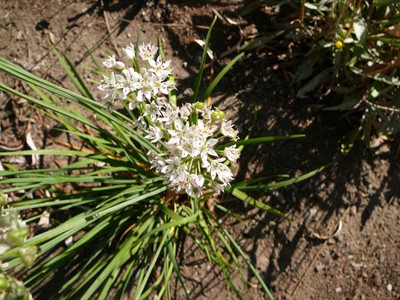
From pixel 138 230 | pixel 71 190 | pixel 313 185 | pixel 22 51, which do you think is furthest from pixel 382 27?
pixel 22 51

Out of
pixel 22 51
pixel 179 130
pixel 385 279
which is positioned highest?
pixel 22 51

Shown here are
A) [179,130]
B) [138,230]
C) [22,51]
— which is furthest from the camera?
[22,51]

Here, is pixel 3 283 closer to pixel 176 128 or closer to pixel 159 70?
pixel 176 128

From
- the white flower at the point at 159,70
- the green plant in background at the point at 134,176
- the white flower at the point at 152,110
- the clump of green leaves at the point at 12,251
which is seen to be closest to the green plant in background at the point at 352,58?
the green plant in background at the point at 134,176

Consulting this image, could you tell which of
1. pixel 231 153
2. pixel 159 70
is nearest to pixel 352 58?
pixel 231 153

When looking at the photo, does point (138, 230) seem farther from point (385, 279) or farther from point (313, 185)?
point (385, 279)
